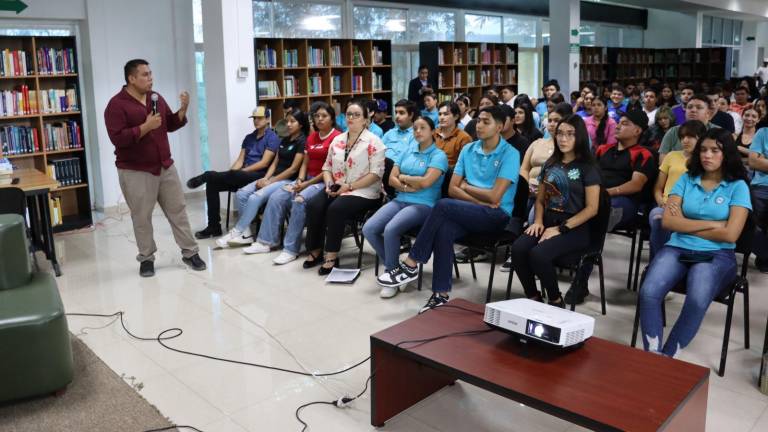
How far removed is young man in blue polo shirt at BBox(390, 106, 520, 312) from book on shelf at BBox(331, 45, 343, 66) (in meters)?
5.04

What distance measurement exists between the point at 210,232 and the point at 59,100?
2.16m

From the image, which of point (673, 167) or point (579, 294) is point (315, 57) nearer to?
point (673, 167)

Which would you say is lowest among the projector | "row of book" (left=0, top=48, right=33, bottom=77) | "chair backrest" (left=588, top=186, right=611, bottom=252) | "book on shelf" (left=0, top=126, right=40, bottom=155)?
the projector

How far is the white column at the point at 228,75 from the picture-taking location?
21.7ft

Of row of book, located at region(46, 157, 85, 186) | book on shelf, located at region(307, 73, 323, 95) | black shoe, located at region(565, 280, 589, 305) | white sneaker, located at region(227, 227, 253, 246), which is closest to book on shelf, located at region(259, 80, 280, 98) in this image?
book on shelf, located at region(307, 73, 323, 95)

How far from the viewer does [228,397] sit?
123 inches

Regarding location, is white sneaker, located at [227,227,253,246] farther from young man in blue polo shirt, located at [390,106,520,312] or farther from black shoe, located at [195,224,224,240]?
young man in blue polo shirt, located at [390,106,520,312]

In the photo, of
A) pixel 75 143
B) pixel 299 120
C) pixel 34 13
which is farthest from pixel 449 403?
pixel 34 13

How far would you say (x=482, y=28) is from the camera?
42.9ft

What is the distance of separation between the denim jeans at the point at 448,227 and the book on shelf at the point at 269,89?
14.8 ft

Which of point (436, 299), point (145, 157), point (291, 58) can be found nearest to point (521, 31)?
point (291, 58)

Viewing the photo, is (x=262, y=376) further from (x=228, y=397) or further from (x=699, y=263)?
(x=699, y=263)

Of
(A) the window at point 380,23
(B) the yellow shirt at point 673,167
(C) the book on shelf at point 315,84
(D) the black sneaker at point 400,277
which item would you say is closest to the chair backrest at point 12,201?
(D) the black sneaker at point 400,277

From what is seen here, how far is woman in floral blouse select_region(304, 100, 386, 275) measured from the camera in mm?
5008
